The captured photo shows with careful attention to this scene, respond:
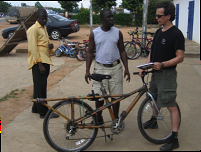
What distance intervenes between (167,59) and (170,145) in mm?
1126

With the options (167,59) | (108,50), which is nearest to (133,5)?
(108,50)

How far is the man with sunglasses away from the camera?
10.2 feet

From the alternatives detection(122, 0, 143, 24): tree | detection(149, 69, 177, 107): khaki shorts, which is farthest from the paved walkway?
detection(122, 0, 143, 24): tree

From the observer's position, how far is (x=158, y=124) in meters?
3.70

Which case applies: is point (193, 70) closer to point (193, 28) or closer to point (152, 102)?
point (152, 102)

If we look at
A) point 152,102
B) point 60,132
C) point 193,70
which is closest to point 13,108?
point 60,132

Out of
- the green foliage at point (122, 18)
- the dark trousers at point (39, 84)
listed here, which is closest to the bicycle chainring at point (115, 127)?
the dark trousers at point (39, 84)

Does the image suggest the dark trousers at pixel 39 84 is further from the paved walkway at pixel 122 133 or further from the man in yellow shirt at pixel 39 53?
the paved walkway at pixel 122 133

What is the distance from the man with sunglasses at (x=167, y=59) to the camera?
3.12 metres

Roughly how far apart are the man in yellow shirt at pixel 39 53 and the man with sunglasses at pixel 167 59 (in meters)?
1.91

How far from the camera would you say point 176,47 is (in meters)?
3.08

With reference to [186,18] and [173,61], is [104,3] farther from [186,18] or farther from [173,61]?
[173,61]

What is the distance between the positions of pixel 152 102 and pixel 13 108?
2839 mm

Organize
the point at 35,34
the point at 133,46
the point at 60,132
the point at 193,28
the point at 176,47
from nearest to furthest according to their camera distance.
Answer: the point at 176,47 < the point at 60,132 < the point at 35,34 < the point at 133,46 < the point at 193,28
